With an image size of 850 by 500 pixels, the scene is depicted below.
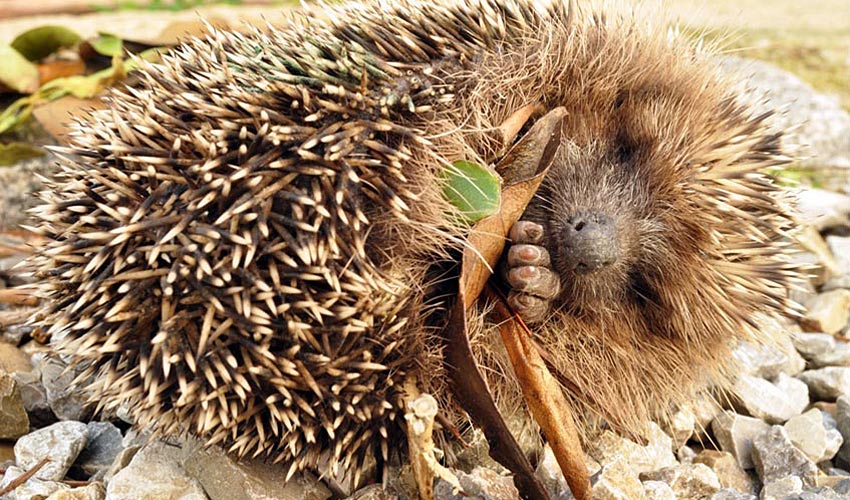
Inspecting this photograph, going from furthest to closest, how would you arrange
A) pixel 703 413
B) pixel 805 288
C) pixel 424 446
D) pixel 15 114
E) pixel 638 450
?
pixel 15 114 < pixel 805 288 < pixel 703 413 < pixel 638 450 < pixel 424 446

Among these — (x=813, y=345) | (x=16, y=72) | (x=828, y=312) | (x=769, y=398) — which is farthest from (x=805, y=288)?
(x=16, y=72)

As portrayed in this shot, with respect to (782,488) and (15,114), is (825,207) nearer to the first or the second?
(782,488)

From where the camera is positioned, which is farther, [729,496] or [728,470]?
[728,470]

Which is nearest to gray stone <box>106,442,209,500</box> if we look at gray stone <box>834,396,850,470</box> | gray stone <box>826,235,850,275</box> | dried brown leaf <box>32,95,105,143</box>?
gray stone <box>834,396,850,470</box>

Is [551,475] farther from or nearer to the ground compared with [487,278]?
nearer to the ground

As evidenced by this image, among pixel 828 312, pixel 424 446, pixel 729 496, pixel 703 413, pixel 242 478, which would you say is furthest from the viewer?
pixel 828 312

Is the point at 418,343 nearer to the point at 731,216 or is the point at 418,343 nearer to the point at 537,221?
the point at 537,221

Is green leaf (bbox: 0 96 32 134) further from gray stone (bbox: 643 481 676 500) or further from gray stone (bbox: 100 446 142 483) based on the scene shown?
gray stone (bbox: 643 481 676 500)
